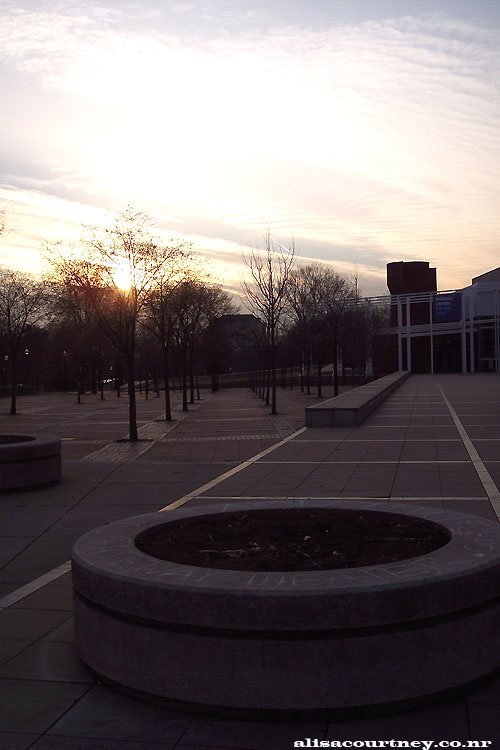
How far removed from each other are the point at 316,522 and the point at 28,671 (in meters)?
2.29

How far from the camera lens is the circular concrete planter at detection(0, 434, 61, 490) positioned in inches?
433

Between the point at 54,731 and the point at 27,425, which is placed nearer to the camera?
the point at 54,731

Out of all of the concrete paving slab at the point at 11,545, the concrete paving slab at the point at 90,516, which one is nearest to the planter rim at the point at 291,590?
the concrete paving slab at the point at 11,545

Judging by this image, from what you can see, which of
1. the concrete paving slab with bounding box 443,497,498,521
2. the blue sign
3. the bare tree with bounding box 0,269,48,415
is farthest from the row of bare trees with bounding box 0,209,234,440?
the blue sign

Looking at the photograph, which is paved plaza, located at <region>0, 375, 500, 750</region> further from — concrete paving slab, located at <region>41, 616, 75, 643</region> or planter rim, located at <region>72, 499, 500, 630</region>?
planter rim, located at <region>72, 499, 500, 630</region>

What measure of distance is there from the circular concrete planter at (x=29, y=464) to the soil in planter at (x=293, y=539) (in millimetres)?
5753

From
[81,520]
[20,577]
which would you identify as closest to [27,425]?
[81,520]

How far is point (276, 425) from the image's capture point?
80.8 ft

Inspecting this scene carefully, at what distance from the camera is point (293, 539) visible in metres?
5.41

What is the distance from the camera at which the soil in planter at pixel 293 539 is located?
15.7ft

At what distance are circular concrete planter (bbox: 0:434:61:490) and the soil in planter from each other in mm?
5753

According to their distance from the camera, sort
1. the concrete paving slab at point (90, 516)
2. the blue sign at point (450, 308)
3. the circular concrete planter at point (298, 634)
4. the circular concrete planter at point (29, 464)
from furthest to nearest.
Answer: the blue sign at point (450, 308), the circular concrete planter at point (29, 464), the concrete paving slab at point (90, 516), the circular concrete planter at point (298, 634)

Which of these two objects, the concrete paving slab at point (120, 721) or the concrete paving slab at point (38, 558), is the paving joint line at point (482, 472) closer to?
the concrete paving slab at point (38, 558)

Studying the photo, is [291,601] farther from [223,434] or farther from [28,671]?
[223,434]
